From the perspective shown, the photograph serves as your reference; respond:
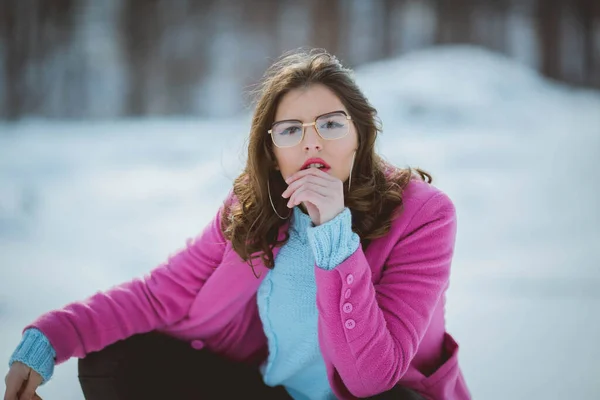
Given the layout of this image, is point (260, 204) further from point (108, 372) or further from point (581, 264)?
point (581, 264)

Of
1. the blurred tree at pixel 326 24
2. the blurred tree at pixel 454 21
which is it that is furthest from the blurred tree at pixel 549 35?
the blurred tree at pixel 326 24

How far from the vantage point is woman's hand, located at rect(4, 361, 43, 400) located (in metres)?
0.89

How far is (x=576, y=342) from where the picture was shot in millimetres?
1595

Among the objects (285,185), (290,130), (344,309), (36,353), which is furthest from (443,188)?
(36,353)

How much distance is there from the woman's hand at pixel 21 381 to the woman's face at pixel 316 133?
0.55 metres

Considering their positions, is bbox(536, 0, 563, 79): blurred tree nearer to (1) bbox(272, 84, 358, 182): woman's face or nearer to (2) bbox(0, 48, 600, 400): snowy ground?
(2) bbox(0, 48, 600, 400): snowy ground

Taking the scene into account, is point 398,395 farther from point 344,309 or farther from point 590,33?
point 590,33

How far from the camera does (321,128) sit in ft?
2.96

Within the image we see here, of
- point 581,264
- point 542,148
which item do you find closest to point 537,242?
point 581,264

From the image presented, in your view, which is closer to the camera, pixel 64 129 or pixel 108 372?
pixel 108 372

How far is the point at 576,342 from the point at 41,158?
2.48 m

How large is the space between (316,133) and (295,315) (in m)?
0.33

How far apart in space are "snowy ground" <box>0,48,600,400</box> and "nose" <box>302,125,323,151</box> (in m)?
0.96

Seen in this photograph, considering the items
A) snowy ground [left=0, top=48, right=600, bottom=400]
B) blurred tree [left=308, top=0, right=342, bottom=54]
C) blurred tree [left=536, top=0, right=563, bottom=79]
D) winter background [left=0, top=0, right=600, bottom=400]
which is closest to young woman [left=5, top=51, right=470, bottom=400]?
snowy ground [left=0, top=48, right=600, bottom=400]
